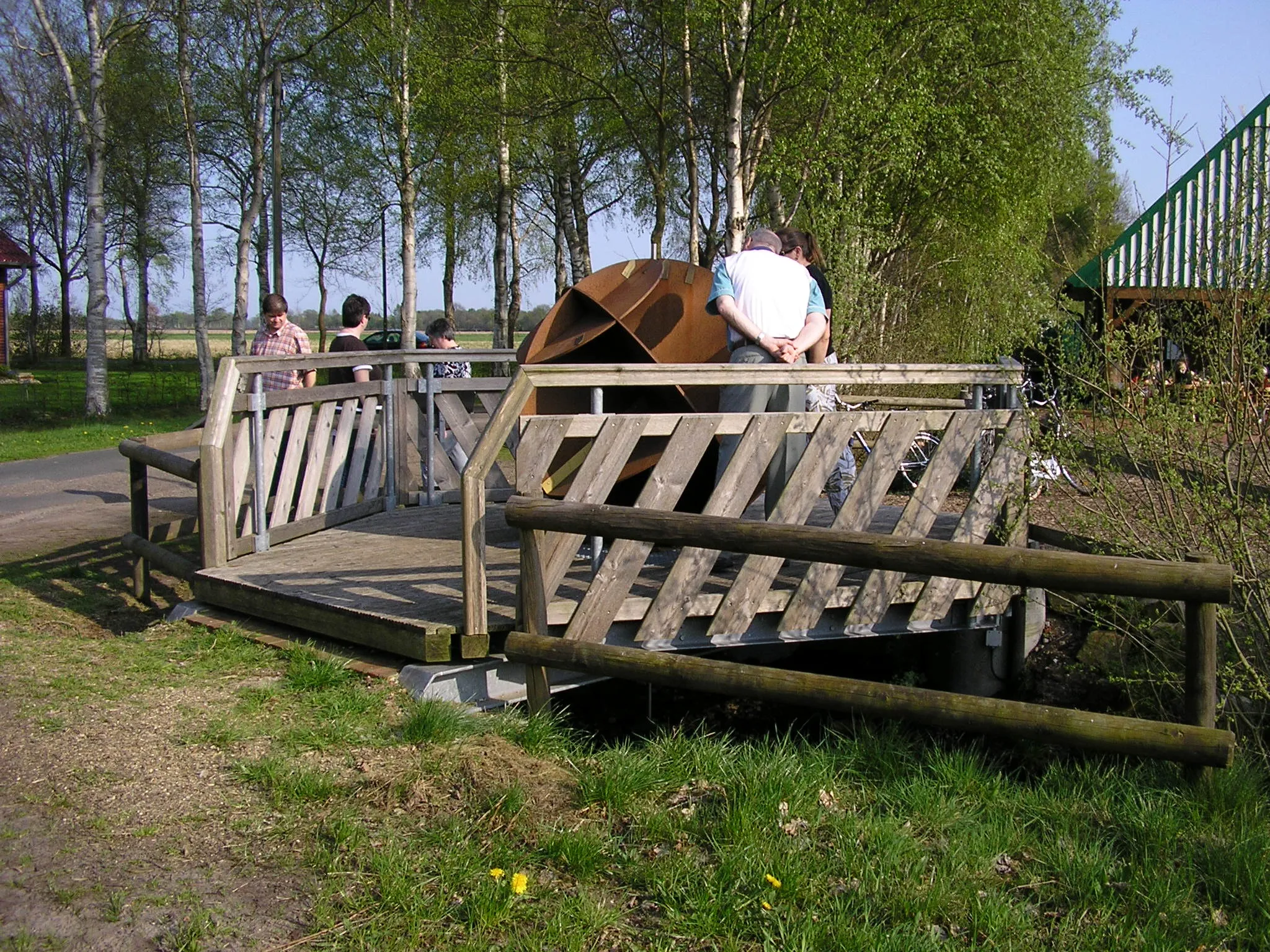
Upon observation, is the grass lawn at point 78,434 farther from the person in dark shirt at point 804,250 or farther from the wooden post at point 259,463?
the person in dark shirt at point 804,250

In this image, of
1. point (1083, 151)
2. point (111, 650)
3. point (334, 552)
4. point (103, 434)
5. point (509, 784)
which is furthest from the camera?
point (1083, 151)

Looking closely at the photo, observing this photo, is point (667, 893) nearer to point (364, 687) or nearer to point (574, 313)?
point (364, 687)

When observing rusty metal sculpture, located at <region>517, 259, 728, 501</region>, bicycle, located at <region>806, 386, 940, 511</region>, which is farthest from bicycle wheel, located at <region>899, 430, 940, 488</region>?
rusty metal sculpture, located at <region>517, 259, 728, 501</region>

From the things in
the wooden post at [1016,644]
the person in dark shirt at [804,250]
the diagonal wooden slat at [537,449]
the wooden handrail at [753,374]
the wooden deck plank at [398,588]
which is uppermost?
the person in dark shirt at [804,250]

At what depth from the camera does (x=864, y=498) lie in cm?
576

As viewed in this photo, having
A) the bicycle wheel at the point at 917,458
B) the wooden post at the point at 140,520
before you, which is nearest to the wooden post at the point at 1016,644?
the bicycle wheel at the point at 917,458

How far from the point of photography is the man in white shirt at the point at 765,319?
6309mm

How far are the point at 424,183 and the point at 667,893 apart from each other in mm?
26706

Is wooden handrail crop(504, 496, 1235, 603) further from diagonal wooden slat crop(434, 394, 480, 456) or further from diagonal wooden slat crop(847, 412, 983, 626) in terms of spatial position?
diagonal wooden slat crop(434, 394, 480, 456)

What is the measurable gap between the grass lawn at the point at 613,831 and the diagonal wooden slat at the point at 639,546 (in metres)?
0.52

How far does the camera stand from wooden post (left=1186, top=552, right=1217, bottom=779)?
14.1 feet

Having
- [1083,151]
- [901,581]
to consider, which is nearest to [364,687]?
[901,581]

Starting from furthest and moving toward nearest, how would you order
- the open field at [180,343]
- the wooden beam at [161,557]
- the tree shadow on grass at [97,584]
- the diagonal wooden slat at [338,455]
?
the open field at [180,343]
the diagonal wooden slat at [338,455]
the tree shadow on grass at [97,584]
the wooden beam at [161,557]

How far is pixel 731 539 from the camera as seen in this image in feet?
15.2
